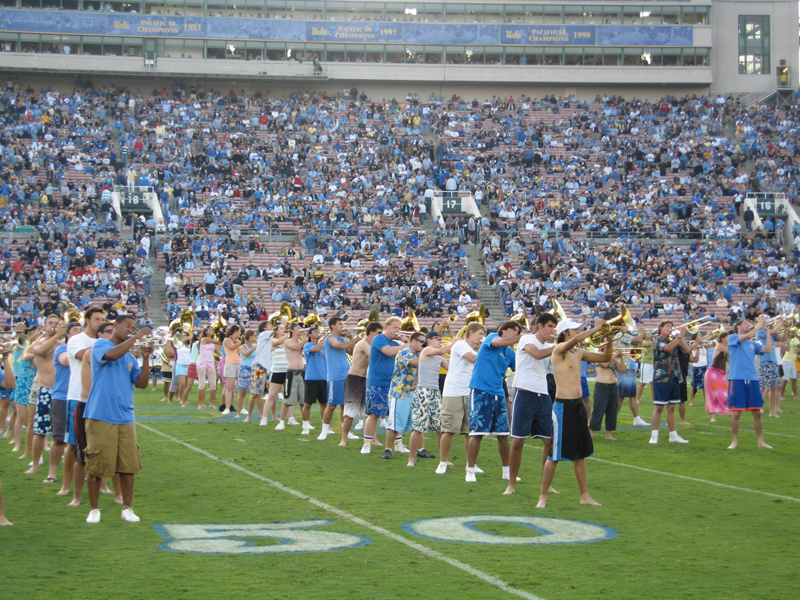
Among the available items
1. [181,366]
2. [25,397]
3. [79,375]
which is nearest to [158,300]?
[181,366]

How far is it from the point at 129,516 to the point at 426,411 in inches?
156

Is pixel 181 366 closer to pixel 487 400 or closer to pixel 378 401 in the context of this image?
pixel 378 401

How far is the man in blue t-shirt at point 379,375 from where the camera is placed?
11820 mm

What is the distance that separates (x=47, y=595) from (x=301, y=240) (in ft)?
98.0

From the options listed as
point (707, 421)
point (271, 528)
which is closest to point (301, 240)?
point (707, 421)

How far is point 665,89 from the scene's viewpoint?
50.7m

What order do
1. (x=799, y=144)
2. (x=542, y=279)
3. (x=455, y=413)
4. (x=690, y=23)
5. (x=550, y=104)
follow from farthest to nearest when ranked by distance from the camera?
(x=690, y=23)
(x=550, y=104)
(x=799, y=144)
(x=542, y=279)
(x=455, y=413)

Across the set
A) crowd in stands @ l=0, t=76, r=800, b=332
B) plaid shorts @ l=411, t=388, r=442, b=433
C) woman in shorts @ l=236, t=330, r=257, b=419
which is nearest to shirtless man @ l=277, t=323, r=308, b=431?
woman in shorts @ l=236, t=330, r=257, b=419

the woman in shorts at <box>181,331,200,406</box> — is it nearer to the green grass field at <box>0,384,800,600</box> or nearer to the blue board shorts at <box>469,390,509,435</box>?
the green grass field at <box>0,384,800,600</box>

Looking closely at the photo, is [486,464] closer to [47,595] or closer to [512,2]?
[47,595]

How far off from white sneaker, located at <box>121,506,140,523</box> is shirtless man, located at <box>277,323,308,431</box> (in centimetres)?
642

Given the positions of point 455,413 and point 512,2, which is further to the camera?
point 512,2

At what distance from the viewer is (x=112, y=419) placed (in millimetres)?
7809

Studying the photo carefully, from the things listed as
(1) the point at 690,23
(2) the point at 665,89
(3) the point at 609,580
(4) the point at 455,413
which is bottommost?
(3) the point at 609,580
